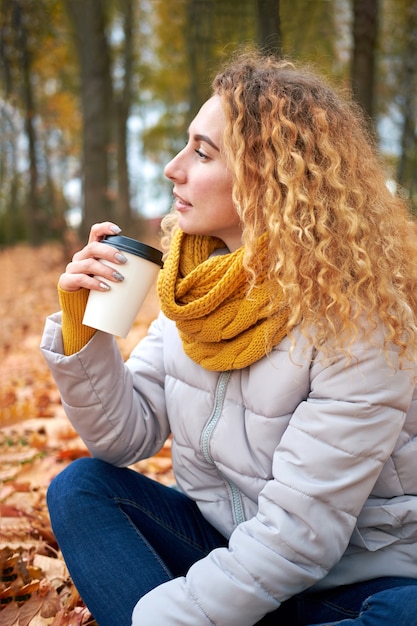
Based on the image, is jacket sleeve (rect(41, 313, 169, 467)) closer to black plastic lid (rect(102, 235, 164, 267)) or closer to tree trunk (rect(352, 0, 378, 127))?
black plastic lid (rect(102, 235, 164, 267))

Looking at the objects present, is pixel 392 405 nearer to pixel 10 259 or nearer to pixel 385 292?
pixel 385 292

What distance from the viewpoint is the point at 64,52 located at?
11.8m

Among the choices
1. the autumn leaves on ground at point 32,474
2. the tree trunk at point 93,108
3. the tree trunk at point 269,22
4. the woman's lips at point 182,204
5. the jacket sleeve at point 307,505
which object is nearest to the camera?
the jacket sleeve at point 307,505

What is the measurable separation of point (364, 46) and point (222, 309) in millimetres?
3579

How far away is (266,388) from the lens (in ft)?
5.54

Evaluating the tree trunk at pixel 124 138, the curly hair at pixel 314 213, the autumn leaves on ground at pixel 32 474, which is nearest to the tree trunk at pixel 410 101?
the autumn leaves on ground at pixel 32 474

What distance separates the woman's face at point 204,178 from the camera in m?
1.77

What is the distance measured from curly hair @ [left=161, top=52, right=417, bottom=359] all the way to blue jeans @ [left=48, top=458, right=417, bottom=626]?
592mm

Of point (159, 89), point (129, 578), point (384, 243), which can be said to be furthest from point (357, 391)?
point (159, 89)

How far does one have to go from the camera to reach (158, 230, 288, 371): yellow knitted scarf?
1.69 meters

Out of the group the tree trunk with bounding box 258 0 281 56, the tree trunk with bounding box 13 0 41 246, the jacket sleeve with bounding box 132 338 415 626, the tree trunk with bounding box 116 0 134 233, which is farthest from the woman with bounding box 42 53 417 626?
the tree trunk with bounding box 116 0 134 233

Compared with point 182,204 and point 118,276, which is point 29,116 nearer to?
point 182,204

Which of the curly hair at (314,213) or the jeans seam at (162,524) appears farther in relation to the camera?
the jeans seam at (162,524)

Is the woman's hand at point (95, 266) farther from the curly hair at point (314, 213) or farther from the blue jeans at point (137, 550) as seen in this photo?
the blue jeans at point (137, 550)
